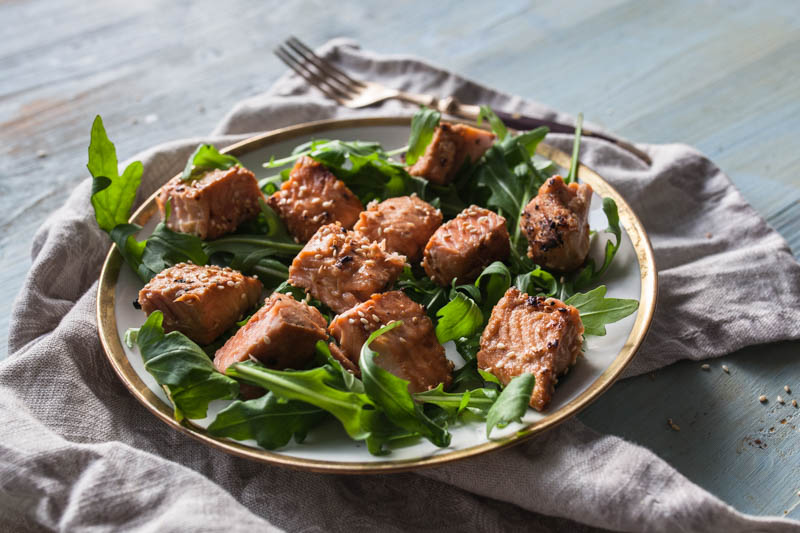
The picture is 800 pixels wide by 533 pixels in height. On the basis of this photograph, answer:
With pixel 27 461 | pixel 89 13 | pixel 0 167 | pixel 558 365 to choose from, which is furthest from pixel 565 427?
pixel 89 13

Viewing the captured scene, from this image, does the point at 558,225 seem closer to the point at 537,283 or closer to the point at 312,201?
the point at 537,283

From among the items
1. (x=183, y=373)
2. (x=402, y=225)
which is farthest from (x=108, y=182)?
(x=402, y=225)

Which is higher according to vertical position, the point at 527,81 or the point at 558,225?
the point at 558,225

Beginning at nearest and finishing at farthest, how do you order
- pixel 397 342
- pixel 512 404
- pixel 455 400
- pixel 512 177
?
1. pixel 512 404
2. pixel 455 400
3. pixel 397 342
4. pixel 512 177

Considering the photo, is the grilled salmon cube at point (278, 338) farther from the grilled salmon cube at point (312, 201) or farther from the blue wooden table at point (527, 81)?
the blue wooden table at point (527, 81)

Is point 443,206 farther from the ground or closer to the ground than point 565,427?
farther from the ground

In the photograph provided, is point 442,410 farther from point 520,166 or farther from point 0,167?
point 0,167
